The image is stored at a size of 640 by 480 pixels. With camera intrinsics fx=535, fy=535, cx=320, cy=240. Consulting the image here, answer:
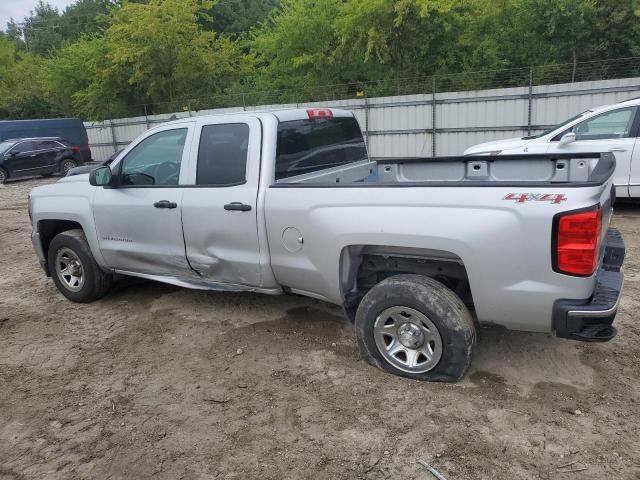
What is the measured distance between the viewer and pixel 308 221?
3746mm

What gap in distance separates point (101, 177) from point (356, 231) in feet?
8.34

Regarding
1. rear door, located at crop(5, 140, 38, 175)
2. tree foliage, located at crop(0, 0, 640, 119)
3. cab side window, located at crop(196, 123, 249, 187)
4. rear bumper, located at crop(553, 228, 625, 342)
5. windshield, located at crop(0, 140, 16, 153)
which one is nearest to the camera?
rear bumper, located at crop(553, 228, 625, 342)

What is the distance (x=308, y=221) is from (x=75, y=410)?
6.53 ft

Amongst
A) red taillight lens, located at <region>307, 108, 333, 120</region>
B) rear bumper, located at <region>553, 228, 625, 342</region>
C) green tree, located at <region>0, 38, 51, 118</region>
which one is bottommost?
rear bumper, located at <region>553, 228, 625, 342</region>

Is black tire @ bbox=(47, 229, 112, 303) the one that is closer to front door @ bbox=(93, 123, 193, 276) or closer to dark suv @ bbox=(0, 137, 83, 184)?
front door @ bbox=(93, 123, 193, 276)

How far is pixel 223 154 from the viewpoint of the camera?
430 cm

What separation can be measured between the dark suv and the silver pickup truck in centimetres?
1575

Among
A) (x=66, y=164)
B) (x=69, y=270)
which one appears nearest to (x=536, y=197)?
(x=69, y=270)

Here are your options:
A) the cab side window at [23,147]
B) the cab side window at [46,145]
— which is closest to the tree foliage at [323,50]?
the cab side window at [46,145]

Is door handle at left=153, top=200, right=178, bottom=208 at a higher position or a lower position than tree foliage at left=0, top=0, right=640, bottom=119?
lower

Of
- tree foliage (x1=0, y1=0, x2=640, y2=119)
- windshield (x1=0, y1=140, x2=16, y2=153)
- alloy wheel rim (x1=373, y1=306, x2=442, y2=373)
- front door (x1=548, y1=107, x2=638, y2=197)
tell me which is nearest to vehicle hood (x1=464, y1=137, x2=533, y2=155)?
front door (x1=548, y1=107, x2=638, y2=197)

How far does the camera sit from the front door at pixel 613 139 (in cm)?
790

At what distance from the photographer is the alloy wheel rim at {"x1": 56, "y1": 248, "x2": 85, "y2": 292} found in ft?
17.8

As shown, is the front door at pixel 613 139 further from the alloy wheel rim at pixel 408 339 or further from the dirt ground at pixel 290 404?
the alloy wheel rim at pixel 408 339
